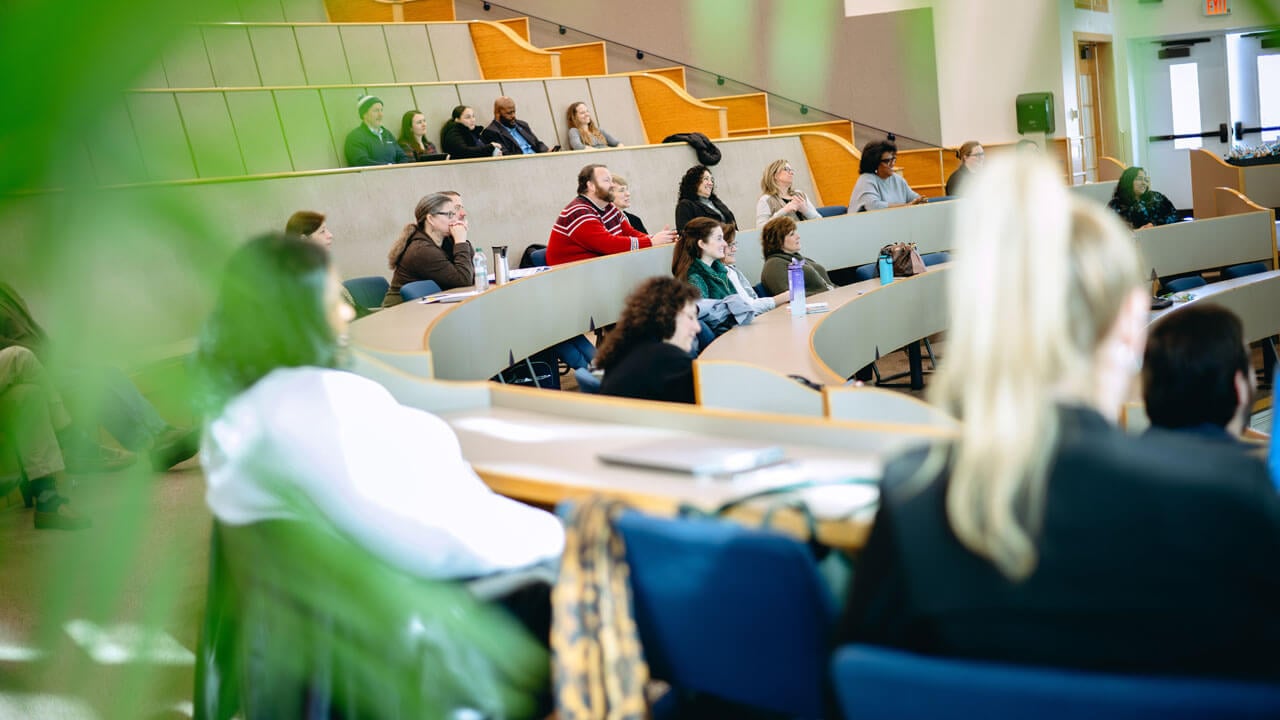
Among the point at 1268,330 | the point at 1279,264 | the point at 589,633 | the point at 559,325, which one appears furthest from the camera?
the point at 1279,264

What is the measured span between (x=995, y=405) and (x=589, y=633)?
606mm

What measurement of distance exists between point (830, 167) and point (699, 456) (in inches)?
281

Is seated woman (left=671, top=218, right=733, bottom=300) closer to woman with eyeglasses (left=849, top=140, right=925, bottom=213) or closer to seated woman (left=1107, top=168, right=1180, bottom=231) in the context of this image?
woman with eyeglasses (left=849, top=140, right=925, bottom=213)

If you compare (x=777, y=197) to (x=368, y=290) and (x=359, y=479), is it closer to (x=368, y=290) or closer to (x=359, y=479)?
(x=368, y=290)

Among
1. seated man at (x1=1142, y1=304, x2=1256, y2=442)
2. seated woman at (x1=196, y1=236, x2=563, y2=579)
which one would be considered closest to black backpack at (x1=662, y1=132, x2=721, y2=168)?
seated man at (x1=1142, y1=304, x2=1256, y2=442)

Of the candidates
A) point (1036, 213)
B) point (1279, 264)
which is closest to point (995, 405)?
point (1036, 213)

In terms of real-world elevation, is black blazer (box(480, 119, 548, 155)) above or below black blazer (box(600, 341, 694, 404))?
above

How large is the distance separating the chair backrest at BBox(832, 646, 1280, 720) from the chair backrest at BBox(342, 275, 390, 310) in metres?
4.20

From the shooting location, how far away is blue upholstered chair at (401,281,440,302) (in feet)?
16.1

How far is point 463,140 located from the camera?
7141 mm

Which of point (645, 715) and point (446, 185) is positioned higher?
point (446, 185)

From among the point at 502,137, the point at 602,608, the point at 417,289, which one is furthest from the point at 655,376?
the point at 502,137

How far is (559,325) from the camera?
5.09 meters

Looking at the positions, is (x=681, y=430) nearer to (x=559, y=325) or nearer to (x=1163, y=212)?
(x=559, y=325)
